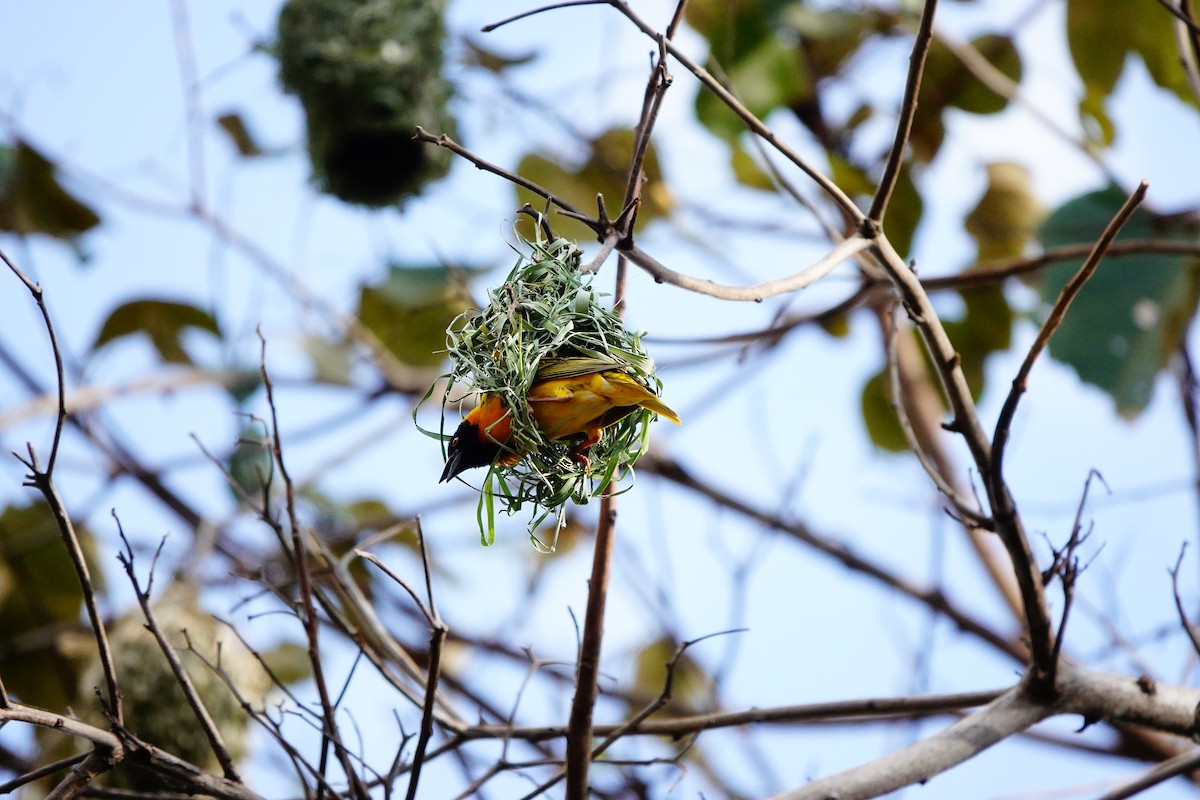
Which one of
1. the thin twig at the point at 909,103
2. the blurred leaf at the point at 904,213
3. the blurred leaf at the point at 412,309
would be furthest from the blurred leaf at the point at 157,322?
the thin twig at the point at 909,103

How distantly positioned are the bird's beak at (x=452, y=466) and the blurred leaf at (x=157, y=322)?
2672 millimetres

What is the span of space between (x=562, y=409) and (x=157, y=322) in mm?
2940

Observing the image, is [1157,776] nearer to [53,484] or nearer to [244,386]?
[53,484]

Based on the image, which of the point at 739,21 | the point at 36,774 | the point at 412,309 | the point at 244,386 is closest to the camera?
the point at 36,774

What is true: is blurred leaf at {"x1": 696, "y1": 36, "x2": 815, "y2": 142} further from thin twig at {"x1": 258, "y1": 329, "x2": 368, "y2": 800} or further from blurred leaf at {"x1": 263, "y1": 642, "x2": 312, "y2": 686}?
blurred leaf at {"x1": 263, "y1": 642, "x2": 312, "y2": 686}

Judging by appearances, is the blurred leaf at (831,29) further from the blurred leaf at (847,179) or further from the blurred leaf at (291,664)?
the blurred leaf at (291,664)

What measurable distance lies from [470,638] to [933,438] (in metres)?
1.84

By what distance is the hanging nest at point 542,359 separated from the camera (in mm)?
1591

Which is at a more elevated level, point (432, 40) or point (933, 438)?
point (432, 40)

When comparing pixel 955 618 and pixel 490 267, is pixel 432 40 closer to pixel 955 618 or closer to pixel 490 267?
pixel 490 267

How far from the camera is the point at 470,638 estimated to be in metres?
4.05

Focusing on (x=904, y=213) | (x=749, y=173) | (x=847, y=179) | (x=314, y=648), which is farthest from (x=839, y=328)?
(x=314, y=648)

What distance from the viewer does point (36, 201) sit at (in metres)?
3.94

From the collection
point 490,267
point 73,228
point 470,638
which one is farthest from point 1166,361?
point 73,228
